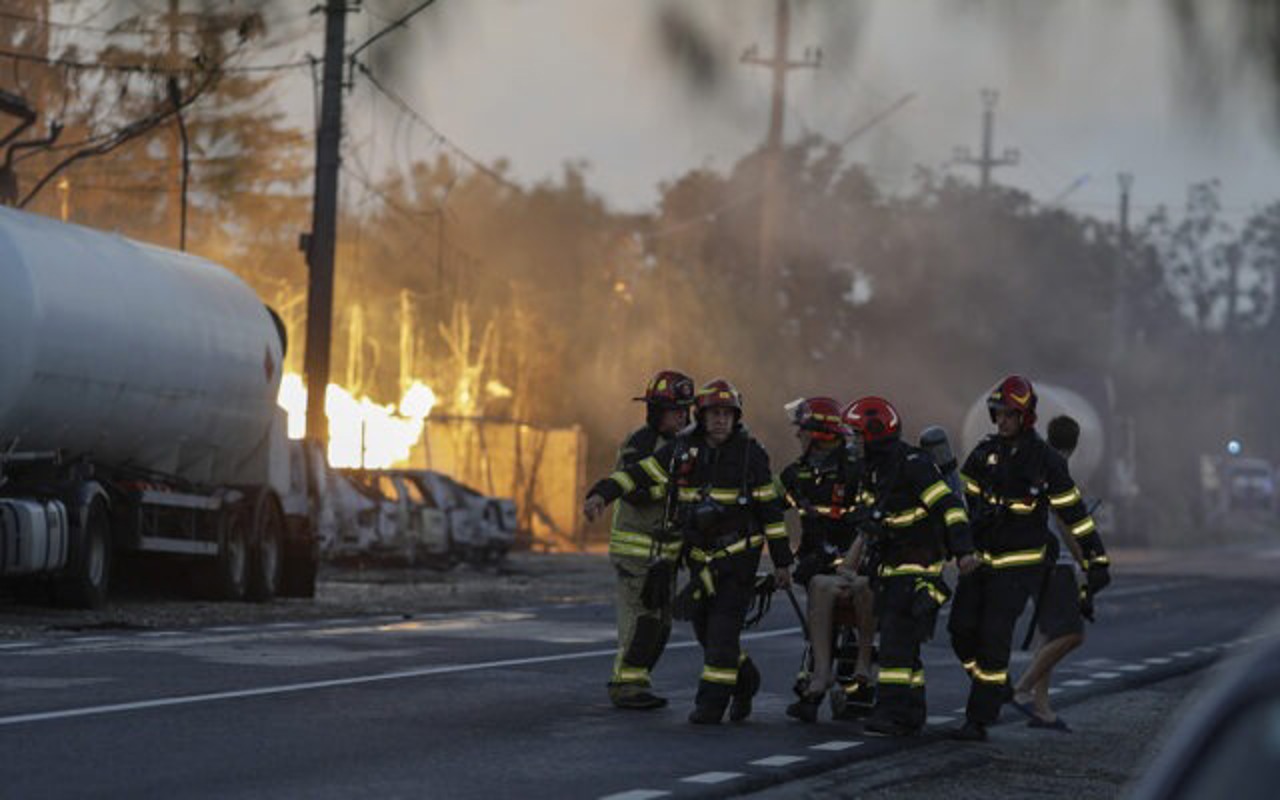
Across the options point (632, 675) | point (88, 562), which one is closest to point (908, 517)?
point (632, 675)

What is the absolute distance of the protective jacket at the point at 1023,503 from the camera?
1339 cm

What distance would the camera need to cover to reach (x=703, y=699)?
13219 mm

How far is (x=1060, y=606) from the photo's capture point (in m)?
14.1

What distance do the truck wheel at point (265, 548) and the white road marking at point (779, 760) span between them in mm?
15661

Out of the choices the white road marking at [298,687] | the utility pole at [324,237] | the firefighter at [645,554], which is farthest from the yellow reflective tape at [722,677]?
the utility pole at [324,237]

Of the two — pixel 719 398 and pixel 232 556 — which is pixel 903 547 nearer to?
pixel 719 398

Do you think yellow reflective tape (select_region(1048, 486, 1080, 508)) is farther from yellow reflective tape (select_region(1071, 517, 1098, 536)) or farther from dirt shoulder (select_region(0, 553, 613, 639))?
dirt shoulder (select_region(0, 553, 613, 639))

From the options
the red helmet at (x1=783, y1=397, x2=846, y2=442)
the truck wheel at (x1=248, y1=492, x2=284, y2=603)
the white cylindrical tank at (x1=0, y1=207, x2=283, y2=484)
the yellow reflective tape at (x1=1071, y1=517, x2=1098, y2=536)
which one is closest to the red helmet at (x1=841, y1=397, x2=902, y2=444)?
the red helmet at (x1=783, y1=397, x2=846, y2=442)

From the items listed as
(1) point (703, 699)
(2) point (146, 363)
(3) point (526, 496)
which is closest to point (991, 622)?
(1) point (703, 699)

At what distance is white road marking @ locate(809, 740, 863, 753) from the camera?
1220 cm

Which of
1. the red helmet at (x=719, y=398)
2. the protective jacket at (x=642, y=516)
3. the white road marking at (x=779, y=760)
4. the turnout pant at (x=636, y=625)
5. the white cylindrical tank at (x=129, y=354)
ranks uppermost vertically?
the white cylindrical tank at (x=129, y=354)

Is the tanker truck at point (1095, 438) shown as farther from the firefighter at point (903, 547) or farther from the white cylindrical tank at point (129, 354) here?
the firefighter at point (903, 547)

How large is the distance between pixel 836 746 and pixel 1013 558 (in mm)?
1665

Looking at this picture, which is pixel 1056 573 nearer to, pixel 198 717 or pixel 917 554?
pixel 917 554
